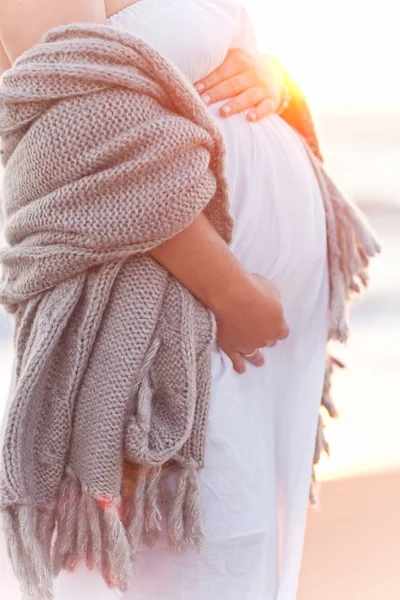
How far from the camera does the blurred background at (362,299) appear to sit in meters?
1.70

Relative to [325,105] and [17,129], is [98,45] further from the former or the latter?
[325,105]

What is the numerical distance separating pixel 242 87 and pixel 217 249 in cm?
24

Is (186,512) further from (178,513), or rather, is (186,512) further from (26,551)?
(26,551)

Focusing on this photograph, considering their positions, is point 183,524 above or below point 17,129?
below

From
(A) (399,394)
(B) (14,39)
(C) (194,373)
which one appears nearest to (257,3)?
(A) (399,394)

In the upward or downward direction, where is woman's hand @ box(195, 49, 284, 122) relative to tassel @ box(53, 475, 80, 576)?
upward

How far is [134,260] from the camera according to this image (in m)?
0.69

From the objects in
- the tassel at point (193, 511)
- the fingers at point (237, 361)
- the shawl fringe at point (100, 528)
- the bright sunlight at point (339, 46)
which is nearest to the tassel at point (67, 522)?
the shawl fringe at point (100, 528)

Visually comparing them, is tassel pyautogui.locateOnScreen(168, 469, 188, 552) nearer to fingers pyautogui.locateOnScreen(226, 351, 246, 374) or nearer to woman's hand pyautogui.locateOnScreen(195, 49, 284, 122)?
fingers pyautogui.locateOnScreen(226, 351, 246, 374)

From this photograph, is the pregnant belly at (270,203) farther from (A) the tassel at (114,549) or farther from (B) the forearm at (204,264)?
(A) the tassel at (114,549)

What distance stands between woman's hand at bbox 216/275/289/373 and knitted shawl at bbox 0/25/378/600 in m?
0.05

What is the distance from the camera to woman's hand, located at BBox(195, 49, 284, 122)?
812 mm

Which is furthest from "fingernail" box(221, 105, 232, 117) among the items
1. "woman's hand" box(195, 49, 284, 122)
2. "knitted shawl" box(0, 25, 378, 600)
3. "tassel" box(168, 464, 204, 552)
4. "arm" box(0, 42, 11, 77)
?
"tassel" box(168, 464, 204, 552)

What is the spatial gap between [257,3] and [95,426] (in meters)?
1.73
